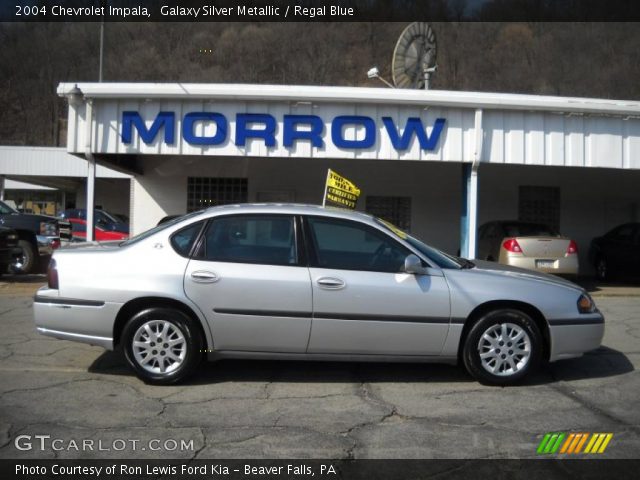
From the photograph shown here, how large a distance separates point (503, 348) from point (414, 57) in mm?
10322

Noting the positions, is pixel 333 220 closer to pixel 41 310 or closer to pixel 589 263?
pixel 41 310

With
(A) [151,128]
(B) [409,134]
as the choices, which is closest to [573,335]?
(B) [409,134]

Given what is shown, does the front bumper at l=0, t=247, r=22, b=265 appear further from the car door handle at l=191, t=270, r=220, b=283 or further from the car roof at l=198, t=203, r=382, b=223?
the car door handle at l=191, t=270, r=220, b=283

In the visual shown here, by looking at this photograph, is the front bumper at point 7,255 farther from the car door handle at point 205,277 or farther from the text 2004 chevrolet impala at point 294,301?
the car door handle at point 205,277

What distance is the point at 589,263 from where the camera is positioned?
15055mm

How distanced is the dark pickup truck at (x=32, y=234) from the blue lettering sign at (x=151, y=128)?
3510mm

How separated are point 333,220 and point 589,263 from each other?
11889 millimetres

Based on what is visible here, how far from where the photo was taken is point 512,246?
1130 cm

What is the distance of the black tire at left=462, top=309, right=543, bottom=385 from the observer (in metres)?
5.17

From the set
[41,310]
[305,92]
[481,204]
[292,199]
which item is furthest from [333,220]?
[481,204]

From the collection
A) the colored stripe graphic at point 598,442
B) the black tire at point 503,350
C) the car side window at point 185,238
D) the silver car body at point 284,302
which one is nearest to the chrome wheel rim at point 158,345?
the silver car body at point 284,302

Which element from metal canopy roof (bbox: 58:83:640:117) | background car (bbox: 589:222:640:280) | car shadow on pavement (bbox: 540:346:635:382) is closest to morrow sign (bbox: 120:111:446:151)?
metal canopy roof (bbox: 58:83:640:117)

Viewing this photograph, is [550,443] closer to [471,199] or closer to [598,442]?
Answer: [598,442]

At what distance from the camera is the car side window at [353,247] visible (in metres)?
5.14
